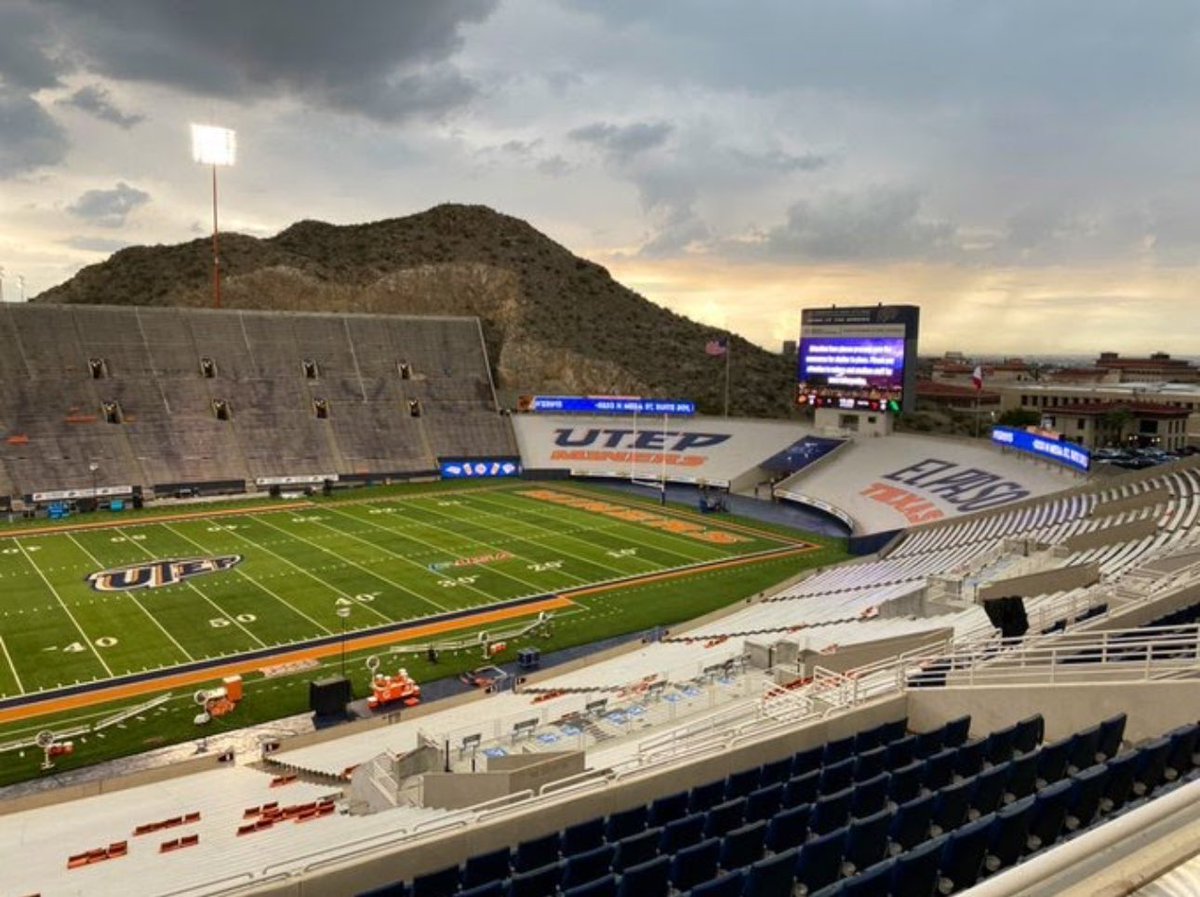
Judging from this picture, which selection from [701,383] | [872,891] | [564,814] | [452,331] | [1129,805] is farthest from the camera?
[701,383]

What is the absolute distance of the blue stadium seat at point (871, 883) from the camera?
583 cm

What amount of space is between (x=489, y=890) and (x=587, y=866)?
2.88 feet

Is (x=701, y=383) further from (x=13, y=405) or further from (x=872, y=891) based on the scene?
(x=872, y=891)

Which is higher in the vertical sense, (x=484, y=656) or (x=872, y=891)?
(x=872, y=891)

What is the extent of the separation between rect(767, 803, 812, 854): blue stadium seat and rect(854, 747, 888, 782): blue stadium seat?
5.22 feet

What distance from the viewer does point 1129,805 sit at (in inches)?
309

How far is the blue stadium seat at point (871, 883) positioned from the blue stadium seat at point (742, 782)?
345 centimetres

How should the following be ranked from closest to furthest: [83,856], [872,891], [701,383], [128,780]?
[872,891], [83,856], [128,780], [701,383]

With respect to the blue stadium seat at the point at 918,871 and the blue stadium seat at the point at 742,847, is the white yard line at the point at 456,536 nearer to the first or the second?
the blue stadium seat at the point at 742,847

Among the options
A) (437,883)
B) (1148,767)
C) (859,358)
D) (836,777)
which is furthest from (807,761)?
(859,358)

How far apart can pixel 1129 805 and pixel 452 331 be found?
6577 centimetres

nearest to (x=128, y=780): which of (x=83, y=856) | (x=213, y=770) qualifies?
(x=213, y=770)

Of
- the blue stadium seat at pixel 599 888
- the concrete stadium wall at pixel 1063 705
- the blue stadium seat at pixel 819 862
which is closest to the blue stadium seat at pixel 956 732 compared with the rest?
the concrete stadium wall at pixel 1063 705

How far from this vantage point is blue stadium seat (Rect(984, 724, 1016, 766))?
30.7 feet
